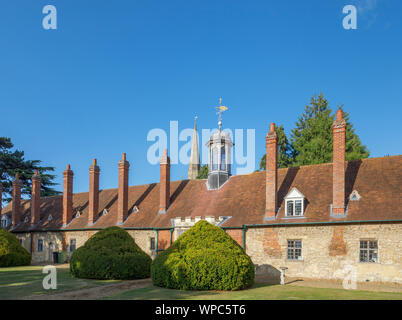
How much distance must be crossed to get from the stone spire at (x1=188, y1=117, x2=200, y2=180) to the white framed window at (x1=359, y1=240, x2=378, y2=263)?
172ft

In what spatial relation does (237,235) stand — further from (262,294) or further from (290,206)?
(262,294)

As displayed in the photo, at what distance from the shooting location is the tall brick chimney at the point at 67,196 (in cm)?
3697

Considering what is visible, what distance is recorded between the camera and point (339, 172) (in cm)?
2311

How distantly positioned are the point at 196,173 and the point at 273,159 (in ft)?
158

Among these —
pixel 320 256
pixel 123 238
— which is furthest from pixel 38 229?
pixel 320 256

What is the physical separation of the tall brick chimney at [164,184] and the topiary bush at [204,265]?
40.2ft

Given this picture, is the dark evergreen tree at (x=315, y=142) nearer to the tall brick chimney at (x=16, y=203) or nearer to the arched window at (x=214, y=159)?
the arched window at (x=214, y=159)

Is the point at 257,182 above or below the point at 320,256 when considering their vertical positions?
above

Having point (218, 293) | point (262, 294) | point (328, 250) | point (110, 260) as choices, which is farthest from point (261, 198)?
point (218, 293)

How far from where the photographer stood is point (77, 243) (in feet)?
115

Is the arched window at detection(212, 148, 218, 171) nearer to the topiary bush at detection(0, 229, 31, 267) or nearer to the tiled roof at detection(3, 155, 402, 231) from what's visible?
the tiled roof at detection(3, 155, 402, 231)

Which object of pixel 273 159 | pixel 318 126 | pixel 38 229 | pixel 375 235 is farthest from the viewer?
pixel 318 126

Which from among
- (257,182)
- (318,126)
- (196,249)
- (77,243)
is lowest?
(77,243)
